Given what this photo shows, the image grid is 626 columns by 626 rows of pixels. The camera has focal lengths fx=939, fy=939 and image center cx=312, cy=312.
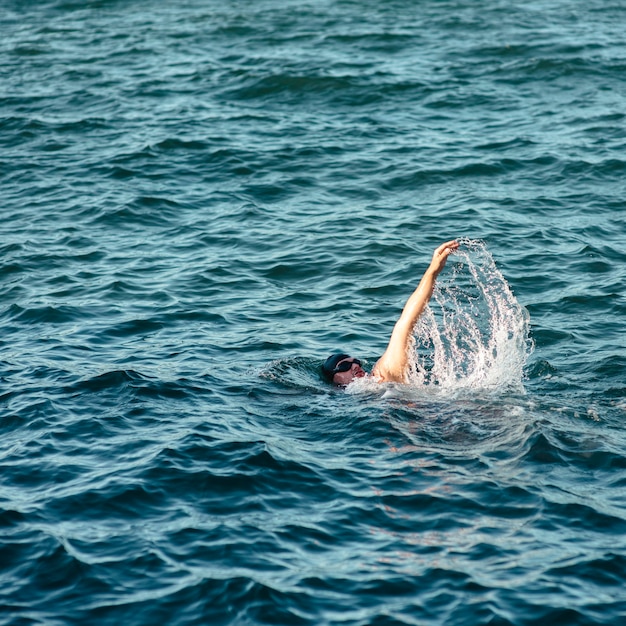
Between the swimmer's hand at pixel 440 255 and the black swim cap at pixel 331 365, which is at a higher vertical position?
the swimmer's hand at pixel 440 255

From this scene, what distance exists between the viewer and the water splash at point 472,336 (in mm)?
12445

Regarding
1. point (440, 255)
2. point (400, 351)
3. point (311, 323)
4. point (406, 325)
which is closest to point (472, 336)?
point (311, 323)

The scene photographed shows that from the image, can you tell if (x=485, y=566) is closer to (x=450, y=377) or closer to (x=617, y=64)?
(x=450, y=377)

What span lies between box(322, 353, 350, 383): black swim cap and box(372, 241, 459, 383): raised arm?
46 cm

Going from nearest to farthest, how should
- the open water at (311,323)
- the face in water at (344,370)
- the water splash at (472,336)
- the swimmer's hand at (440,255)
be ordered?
the open water at (311,323) < the swimmer's hand at (440,255) < the face in water at (344,370) < the water splash at (472,336)

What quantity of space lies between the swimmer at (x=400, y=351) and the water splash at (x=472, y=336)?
1.94ft

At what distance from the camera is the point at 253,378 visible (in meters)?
12.8

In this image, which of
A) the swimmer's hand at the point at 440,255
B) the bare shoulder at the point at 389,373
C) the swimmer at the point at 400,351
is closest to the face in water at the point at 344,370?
the swimmer at the point at 400,351

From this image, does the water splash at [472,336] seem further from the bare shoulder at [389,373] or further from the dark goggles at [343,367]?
the dark goggles at [343,367]

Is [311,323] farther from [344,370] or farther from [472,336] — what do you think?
[344,370]

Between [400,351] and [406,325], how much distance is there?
15.3 inches

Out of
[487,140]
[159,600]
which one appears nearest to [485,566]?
[159,600]

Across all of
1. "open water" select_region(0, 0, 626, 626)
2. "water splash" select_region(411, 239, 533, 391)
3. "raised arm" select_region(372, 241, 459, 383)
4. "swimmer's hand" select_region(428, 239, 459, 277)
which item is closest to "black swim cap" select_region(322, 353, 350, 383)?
"open water" select_region(0, 0, 626, 626)

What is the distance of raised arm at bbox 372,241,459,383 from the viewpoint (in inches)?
441
